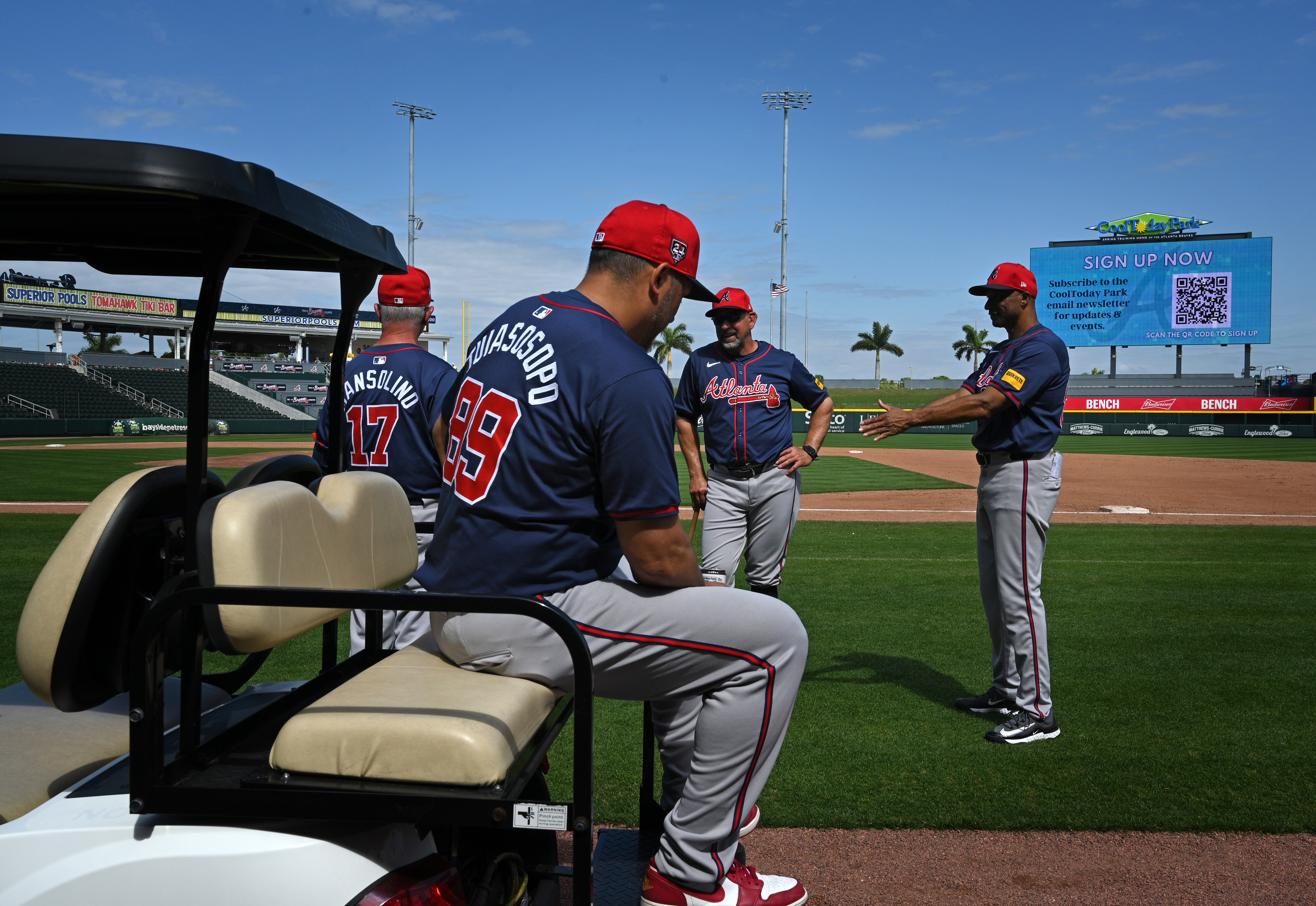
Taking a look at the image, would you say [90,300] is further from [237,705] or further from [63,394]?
[237,705]

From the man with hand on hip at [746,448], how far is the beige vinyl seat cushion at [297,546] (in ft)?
10.9

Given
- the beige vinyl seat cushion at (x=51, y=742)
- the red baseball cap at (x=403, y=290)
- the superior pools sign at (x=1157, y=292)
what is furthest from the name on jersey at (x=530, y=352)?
the superior pools sign at (x=1157, y=292)

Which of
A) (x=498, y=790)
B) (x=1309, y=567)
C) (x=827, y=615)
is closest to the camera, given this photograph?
(x=498, y=790)

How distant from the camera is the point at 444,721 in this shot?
166 centimetres

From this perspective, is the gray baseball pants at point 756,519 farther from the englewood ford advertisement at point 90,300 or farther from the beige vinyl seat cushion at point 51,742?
the englewood ford advertisement at point 90,300

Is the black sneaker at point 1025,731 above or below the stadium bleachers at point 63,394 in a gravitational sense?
below

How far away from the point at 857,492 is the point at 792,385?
1147 centimetres

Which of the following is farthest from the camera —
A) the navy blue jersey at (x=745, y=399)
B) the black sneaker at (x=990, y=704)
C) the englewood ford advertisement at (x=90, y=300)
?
the englewood ford advertisement at (x=90, y=300)

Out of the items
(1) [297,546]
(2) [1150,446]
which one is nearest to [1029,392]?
(1) [297,546]

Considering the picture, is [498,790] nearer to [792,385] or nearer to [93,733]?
[93,733]

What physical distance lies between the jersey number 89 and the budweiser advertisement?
1771 inches

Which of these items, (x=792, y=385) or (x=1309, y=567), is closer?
(x=792, y=385)

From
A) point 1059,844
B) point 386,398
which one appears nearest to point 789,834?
point 1059,844

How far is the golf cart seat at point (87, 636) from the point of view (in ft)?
6.15
